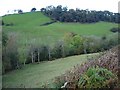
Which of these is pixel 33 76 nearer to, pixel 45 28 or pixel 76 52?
pixel 76 52

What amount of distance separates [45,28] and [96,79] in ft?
122

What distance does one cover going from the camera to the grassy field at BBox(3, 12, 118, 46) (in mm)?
38781

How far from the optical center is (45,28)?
43.4 meters

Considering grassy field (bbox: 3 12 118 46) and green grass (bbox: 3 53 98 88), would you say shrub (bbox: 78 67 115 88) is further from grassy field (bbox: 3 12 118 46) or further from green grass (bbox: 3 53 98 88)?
grassy field (bbox: 3 12 118 46)

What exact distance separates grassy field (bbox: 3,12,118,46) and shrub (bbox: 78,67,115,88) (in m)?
29.9

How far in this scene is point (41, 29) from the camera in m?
43.1

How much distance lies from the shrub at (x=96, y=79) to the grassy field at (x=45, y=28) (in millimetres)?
29928

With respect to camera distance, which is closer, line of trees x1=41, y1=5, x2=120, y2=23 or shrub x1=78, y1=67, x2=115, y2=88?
shrub x1=78, y1=67, x2=115, y2=88

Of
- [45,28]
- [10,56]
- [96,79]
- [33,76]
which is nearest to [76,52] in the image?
[10,56]

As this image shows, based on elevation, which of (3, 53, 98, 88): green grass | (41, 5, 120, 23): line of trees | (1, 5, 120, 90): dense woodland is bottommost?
(3, 53, 98, 88): green grass

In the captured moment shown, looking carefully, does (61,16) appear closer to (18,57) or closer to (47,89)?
(18,57)

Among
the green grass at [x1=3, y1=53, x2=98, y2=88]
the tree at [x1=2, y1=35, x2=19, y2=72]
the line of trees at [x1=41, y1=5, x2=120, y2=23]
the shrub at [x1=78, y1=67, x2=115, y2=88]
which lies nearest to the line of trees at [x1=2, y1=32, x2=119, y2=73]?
the tree at [x1=2, y1=35, x2=19, y2=72]

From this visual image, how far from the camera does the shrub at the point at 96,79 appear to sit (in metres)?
6.42

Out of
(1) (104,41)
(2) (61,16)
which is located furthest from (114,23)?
(1) (104,41)
